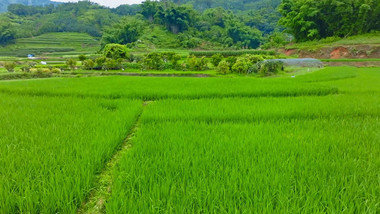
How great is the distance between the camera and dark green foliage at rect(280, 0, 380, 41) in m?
29.2

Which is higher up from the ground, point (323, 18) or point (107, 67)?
point (323, 18)

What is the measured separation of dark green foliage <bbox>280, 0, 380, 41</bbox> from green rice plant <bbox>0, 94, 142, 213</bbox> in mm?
38063

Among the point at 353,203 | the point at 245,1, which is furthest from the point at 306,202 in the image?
the point at 245,1

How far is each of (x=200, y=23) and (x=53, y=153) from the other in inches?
2831

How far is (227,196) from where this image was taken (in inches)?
50.0

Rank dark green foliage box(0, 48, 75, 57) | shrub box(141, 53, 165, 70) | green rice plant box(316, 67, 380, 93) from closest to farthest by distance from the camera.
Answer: green rice plant box(316, 67, 380, 93), shrub box(141, 53, 165, 70), dark green foliage box(0, 48, 75, 57)

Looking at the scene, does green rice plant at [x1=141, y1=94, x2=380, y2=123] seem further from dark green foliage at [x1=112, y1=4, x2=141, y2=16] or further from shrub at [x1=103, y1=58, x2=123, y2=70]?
dark green foliage at [x1=112, y1=4, x2=141, y2=16]

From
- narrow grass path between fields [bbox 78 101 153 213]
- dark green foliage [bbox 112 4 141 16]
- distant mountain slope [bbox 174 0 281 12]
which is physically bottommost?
narrow grass path between fields [bbox 78 101 153 213]

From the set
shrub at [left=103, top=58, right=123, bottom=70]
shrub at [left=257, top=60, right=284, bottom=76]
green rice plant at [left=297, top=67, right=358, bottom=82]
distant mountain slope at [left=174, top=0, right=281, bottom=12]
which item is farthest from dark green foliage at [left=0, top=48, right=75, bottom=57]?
distant mountain slope at [left=174, top=0, right=281, bottom=12]

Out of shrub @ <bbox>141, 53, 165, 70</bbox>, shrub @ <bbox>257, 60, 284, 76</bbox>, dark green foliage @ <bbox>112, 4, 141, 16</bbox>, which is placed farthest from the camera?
dark green foliage @ <bbox>112, 4, 141, 16</bbox>

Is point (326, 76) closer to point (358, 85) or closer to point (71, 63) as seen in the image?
point (358, 85)

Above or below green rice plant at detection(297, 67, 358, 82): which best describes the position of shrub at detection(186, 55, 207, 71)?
above

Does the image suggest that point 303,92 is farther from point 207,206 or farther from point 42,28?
point 42,28

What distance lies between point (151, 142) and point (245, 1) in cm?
15092
